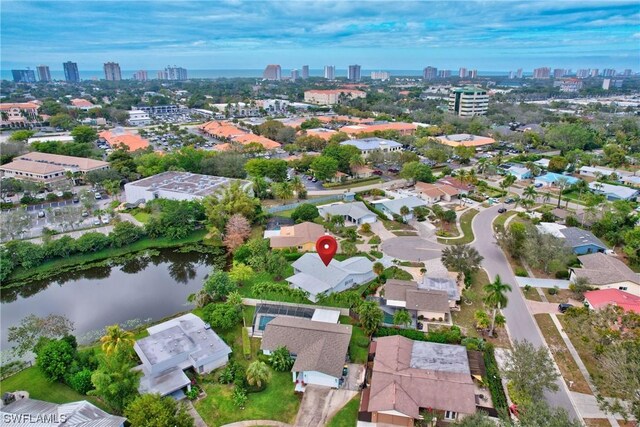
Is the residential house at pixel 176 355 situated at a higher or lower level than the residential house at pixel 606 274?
lower

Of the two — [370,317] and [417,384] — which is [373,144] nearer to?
[370,317]

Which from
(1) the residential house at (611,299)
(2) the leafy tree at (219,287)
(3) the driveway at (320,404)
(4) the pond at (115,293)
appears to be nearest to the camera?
(3) the driveway at (320,404)

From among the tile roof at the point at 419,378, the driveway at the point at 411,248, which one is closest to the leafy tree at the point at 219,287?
the tile roof at the point at 419,378

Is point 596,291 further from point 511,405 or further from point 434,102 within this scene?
point 434,102

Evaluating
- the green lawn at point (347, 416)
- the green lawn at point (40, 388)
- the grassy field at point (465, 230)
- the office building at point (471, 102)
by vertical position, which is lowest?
the green lawn at point (347, 416)

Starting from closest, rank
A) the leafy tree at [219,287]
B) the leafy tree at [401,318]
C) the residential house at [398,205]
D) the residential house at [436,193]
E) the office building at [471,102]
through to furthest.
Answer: the leafy tree at [401,318] < the leafy tree at [219,287] < the residential house at [398,205] < the residential house at [436,193] < the office building at [471,102]

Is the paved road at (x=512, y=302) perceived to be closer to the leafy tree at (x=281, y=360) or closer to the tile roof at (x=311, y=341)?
the tile roof at (x=311, y=341)
